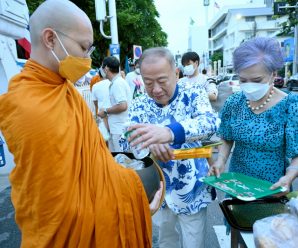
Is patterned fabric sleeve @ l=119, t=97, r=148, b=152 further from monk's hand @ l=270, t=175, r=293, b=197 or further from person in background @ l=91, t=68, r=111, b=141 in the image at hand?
person in background @ l=91, t=68, r=111, b=141

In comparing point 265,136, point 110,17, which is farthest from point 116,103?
→ point 110,17

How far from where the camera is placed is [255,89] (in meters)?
1.59

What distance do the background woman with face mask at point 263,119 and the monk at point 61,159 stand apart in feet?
2.22

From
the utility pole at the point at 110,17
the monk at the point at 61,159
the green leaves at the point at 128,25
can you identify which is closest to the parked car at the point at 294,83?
the green leaves at the point at 128,25

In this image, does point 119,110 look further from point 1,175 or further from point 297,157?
point 297,157

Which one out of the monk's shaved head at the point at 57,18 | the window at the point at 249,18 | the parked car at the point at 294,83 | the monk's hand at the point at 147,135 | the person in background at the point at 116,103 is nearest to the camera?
the monk's shaved head at the point at 57,18

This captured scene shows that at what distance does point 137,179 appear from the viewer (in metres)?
1.24

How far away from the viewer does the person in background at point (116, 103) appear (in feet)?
13.7

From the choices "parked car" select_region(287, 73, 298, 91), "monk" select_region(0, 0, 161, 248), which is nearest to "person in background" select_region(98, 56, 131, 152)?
"monk" select_region(0, 0, 161, 248)

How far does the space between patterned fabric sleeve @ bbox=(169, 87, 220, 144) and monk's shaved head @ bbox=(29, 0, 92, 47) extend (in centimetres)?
64

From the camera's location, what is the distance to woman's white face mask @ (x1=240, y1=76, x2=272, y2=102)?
1590 mm

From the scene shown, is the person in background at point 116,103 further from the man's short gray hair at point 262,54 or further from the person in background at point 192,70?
the man's short gray hair at point 262,54

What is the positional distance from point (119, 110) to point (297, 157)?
9.62ft

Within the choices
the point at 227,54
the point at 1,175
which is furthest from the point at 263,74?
the point at 227,54
